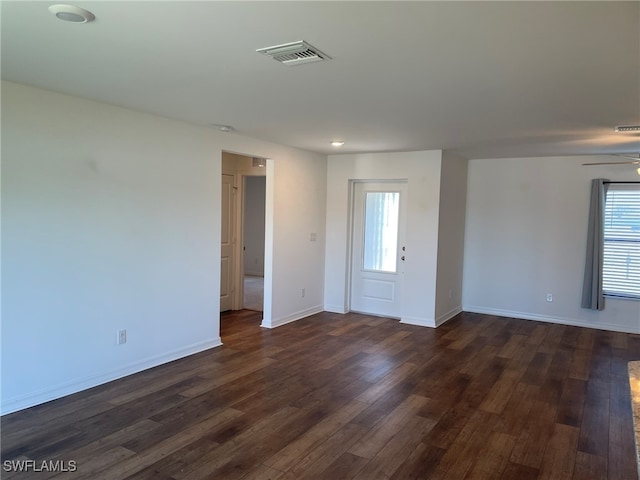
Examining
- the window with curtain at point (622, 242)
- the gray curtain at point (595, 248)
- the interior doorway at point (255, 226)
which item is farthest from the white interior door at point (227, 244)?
the window with curtain at point (622, 242)

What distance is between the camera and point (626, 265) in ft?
20.0

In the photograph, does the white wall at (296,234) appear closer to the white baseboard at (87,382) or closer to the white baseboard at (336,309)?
the white baseboard at (336,309)

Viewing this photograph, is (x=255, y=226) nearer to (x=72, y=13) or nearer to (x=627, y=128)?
(x=627, y=128)

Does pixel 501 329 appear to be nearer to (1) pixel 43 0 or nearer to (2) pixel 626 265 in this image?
(2) pixel 626 265

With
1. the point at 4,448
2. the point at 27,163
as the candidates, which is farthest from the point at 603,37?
the point at 4,448

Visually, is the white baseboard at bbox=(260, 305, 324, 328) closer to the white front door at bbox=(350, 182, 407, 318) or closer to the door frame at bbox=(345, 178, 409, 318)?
the door frame at bbox=(345, 178, 409, 318)

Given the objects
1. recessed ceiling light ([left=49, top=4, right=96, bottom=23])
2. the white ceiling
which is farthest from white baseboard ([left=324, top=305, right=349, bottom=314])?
recessed ceiling light ([left=49, top=4, right=96, bottom=23])

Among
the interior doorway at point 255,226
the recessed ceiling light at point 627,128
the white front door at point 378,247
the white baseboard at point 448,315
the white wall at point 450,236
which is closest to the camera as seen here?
the recessed ceiling light at point 627,128

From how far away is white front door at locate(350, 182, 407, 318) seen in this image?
6.53 metres

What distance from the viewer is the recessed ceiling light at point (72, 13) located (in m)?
1.97

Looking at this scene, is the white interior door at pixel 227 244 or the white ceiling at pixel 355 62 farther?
the white interior door at pixel 227 244

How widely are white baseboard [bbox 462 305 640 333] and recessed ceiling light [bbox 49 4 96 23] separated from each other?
6.61 meters

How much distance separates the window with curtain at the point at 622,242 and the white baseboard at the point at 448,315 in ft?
6.69

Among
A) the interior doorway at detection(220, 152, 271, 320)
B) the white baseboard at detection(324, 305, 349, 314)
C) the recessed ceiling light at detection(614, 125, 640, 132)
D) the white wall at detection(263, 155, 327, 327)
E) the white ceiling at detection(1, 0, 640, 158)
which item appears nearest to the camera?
the white ceiling at detection(1, 0, 640, 158)
